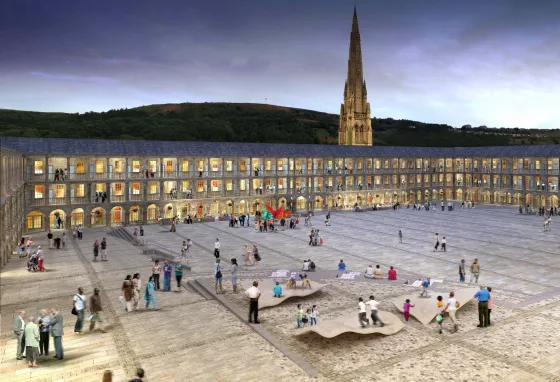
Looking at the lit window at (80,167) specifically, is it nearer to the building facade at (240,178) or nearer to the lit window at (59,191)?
the building facade at (240,178)

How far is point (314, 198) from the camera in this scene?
7069 centimetres

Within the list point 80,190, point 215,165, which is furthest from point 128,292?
point 215,165

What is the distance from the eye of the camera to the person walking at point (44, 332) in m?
13.8

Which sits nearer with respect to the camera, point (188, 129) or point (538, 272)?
point (538, 272)

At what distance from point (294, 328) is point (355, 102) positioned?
94.6m

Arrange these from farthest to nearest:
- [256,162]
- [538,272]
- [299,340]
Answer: [256,162] < [538,272] < [299,340]

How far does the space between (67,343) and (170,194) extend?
43012 millimetres

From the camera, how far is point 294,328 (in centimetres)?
1703

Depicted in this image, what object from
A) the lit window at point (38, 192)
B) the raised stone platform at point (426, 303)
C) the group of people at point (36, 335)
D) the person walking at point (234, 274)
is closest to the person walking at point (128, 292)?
the group of people at point (36, 335)

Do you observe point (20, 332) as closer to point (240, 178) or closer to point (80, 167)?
point (80, 167)

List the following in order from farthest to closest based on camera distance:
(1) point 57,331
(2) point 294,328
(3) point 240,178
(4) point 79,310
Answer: (3) point 240,178
(2) point 294,328
(4) point 79,310
(1) point 57,331

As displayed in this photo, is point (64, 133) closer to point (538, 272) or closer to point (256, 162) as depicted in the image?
point (256, 162)

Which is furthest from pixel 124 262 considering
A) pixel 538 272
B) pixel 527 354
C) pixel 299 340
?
pixel 538 272

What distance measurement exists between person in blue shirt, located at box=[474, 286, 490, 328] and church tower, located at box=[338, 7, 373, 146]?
90067 mm
